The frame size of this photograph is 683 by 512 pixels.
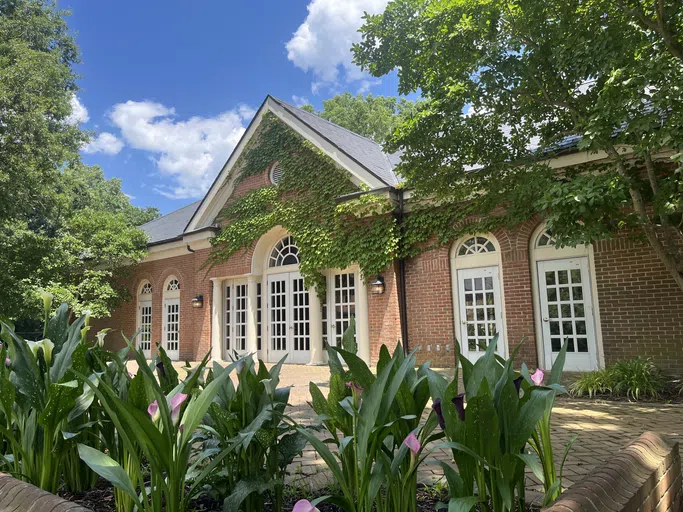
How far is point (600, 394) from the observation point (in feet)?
19.8

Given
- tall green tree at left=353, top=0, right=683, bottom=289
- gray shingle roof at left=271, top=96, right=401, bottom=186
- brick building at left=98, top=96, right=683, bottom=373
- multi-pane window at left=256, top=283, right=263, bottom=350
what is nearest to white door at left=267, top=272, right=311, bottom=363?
brick building at left=98, top=96, right=683, bottom=373

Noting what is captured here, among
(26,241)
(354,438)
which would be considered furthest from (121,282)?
(354,438)

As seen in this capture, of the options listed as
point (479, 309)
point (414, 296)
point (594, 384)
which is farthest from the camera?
point (414, 296)

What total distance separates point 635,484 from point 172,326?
14154 mm

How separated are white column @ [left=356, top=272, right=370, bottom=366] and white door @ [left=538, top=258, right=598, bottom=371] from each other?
3.56 metres

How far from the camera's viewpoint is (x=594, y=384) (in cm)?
607

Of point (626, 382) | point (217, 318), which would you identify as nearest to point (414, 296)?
point (626, 382)

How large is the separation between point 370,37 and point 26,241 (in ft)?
39.1

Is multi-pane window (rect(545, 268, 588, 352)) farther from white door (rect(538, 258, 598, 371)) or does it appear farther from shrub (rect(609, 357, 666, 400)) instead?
shrub (rect(609, 357, 666, 400))

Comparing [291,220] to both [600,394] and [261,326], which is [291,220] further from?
[600,394]

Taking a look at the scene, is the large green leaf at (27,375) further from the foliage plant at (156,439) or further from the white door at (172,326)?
the white door at (172,326)

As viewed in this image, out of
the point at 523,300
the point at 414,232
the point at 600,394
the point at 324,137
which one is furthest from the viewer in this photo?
the point at 324,137

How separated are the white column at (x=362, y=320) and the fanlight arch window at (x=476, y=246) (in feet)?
7.41

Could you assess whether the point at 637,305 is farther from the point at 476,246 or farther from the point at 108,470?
the point at 108,470
